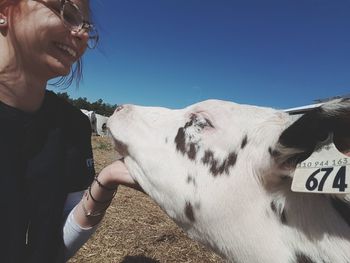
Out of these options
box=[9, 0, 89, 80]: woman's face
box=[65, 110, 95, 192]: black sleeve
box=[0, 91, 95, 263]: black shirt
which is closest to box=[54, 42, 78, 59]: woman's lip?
box=[9, 0, 89, 80]: woman's face

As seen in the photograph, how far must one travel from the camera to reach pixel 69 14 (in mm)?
2141

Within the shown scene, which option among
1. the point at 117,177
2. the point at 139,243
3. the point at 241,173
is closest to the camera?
the point at 241,173

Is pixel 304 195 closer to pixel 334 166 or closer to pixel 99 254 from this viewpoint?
pixel 334 166

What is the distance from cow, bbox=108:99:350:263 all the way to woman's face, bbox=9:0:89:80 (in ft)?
1.78

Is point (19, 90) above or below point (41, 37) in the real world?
below

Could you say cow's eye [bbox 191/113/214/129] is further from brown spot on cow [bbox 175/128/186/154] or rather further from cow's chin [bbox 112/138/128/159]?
cow's chin [bbox 112/138/128/159]

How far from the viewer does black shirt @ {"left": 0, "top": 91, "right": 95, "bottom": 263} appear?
2.00 meters

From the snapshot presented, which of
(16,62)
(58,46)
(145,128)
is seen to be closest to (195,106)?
(145,128)

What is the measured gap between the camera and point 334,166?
1.39 metres

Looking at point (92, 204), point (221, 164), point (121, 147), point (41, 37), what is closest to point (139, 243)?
point (92, 204)

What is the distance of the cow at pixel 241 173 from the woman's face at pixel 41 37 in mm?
544

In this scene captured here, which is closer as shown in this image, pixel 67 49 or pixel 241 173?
pixel 241 173

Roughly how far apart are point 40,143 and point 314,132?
1493 millimetres

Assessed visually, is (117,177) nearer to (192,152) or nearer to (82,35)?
(192,152)
